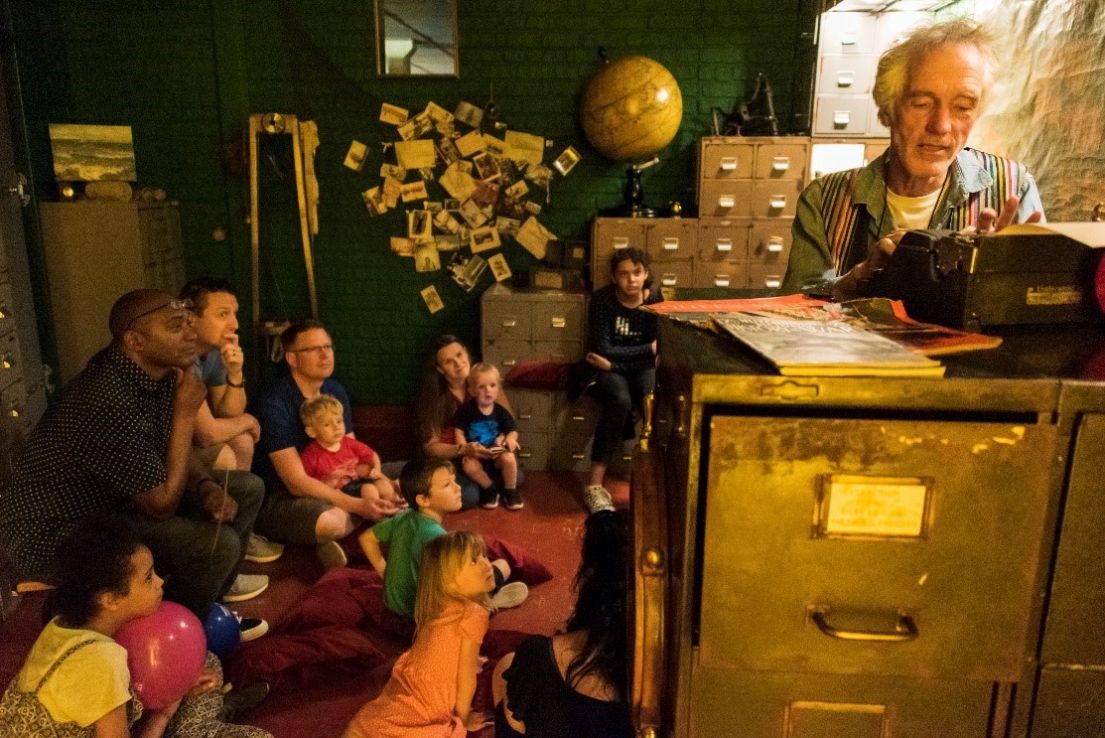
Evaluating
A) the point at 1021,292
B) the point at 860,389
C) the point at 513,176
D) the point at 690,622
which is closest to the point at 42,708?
the point at 690,622

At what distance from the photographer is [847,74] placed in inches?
174

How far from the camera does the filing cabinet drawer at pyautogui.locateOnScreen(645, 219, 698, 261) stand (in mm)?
4578

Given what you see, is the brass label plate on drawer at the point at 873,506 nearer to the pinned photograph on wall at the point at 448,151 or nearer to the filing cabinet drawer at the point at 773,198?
the filing cabinet drawer at the point at 773,198

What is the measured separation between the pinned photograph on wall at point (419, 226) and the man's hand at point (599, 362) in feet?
5.09

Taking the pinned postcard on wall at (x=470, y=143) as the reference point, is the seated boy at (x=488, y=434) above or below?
below

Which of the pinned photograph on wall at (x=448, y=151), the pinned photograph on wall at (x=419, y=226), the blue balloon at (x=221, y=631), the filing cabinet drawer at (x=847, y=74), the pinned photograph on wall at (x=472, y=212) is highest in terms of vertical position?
the filing cabinet drawer at (x=847, y=74)

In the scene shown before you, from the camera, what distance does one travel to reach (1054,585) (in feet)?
2.57

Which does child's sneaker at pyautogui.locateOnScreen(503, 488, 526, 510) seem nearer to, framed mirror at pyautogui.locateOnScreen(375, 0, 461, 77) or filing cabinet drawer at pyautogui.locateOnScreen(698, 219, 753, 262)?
filing cabinet drawer at pyautogui.locateOnScreen(698, 219, 753, 262)

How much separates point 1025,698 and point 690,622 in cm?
36

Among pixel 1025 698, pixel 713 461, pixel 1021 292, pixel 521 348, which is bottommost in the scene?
pixel 521 348

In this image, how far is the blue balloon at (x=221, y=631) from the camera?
256cm

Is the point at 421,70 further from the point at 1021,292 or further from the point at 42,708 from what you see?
the point at 1021,292

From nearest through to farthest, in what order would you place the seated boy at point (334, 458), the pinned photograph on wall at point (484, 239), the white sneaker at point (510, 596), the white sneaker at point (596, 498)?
the white sneaker at point (510, 596), the seated boy at point (334, 458), the white sneaker at point (596, 498), the pinned photograph on wall at point (484, 239)

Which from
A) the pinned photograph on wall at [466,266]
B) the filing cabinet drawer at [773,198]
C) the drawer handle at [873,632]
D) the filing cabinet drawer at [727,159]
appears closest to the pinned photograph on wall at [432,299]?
the pinned photograph on wall at [466,266]
